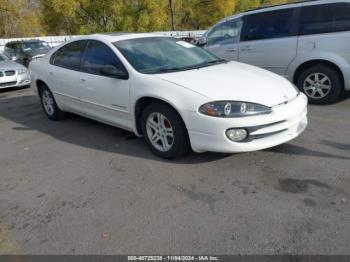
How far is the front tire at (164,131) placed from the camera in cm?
372

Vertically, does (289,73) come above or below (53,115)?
above

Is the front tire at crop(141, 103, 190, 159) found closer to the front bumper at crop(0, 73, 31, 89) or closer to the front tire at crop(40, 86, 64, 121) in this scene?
the front tire at crop(40, 86, 64, 121)

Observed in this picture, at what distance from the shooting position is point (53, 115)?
5.98 metres

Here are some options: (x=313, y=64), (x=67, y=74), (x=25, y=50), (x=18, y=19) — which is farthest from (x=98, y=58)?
(x=18, y=19)

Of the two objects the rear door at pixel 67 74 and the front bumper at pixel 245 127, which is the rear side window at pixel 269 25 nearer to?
the front bumper at pixel 245 127

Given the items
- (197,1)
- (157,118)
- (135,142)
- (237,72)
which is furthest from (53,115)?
(197,1)

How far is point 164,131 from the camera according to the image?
3.94 m

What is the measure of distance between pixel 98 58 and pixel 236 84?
80.4 inches

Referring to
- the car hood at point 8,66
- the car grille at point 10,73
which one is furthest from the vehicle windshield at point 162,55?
the car hood at point 8,66

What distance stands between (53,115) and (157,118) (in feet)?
9.24

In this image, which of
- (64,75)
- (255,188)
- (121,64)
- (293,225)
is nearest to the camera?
(293,225)

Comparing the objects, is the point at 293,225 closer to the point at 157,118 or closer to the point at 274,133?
the point at 274,133

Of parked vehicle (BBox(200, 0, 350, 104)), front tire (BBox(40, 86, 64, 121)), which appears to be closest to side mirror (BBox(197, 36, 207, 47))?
parked vehicle (BBox(200, 0, 350, 104))

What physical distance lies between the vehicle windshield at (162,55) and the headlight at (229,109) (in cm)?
91
